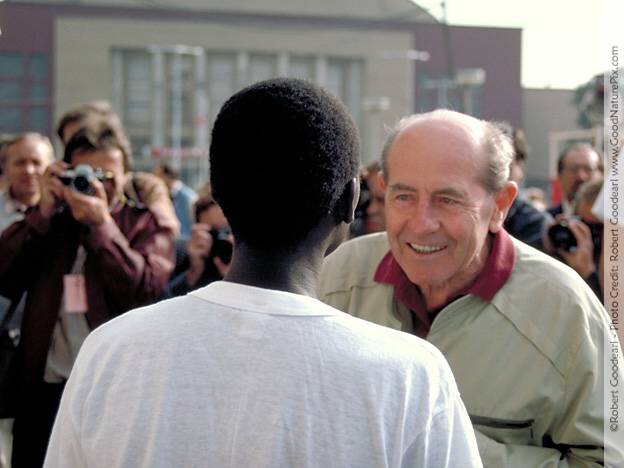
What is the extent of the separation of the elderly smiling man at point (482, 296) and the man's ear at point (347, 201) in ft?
3.15

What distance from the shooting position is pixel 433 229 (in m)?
2.58

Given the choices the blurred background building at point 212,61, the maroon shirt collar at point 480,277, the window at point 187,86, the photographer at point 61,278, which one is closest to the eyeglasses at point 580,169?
the photographer at point 61,278

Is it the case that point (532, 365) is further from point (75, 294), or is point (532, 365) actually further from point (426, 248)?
point (75, 294)

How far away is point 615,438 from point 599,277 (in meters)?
1.94

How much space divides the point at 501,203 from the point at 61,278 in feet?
6.20

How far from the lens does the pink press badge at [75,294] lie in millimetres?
3766

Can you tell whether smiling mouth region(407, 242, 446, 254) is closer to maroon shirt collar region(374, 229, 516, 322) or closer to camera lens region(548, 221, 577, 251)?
maroon shirt collar region(374, 229, 516, 322)

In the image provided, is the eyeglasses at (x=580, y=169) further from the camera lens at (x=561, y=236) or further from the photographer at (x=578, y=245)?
the camera lens at (x=561, y=236)

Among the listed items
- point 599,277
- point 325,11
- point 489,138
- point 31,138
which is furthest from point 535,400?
point 325,11

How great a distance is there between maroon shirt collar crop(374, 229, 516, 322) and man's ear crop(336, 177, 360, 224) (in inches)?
39.2

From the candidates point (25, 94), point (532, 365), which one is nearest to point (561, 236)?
point (532, 365)

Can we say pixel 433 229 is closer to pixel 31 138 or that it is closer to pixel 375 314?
pixel 375 314

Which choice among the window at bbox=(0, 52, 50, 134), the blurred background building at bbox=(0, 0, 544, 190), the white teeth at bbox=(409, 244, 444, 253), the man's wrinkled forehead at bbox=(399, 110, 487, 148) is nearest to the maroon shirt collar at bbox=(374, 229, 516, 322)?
the white teeth at bbox=(409, 244, 444, 253)

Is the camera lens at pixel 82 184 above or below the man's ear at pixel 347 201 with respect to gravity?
below
